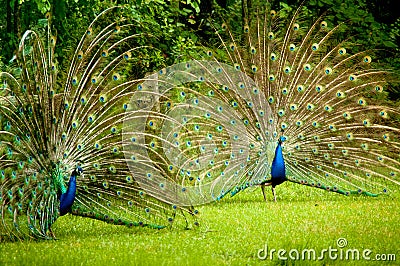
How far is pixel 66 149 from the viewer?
29.9ft

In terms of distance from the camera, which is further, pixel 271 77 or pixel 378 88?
pixel 271 77

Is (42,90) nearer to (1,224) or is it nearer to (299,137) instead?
(1,224)

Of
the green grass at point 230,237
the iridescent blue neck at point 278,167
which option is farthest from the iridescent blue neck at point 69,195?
the iridescent blue neck at point 278,167

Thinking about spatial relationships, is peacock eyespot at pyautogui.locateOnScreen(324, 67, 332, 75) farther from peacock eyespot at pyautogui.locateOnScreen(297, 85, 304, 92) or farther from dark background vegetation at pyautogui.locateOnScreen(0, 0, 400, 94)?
dark background vegetation at pyautogui.locateOnScreen(0, 0, 400, 94)

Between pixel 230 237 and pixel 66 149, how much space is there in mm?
2328

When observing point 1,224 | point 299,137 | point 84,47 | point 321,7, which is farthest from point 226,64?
point 321,7

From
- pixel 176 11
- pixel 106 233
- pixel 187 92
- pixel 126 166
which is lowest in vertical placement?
pixel 106 233

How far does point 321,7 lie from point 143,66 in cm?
836

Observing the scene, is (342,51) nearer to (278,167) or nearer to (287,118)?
(287,118)

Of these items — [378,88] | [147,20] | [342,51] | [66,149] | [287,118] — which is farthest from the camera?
[147,20]

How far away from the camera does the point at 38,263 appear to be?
25.5 ft

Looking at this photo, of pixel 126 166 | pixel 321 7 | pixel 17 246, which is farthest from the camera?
pixel 321 7

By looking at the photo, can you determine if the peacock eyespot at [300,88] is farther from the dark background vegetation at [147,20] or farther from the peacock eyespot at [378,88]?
the dark background vegetation at [147,20]

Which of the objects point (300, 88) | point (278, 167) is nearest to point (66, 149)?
point (278, 167)
